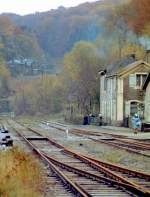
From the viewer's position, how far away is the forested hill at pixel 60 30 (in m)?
170

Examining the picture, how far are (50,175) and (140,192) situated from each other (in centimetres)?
470

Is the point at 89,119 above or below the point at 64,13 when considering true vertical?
below

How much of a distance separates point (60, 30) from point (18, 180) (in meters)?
174

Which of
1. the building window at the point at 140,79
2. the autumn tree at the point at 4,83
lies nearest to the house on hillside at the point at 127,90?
the building window at the point at 140,79

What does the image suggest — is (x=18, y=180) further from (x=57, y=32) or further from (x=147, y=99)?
(x=57, y=32)

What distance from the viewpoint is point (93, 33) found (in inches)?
6412

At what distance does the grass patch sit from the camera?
1104 centimetres

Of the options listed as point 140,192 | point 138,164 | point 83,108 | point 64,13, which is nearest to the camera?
point 140,192

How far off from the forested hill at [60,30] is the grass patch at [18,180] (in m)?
147

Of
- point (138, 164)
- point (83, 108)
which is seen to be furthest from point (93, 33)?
point (138, 164)

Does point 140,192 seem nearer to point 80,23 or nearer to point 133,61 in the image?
point 133,61

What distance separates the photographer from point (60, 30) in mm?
184250

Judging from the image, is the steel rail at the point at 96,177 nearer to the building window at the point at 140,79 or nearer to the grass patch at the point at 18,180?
the grass patch at the point at 18,180

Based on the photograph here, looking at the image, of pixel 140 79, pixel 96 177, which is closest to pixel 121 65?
pixel 140 79
